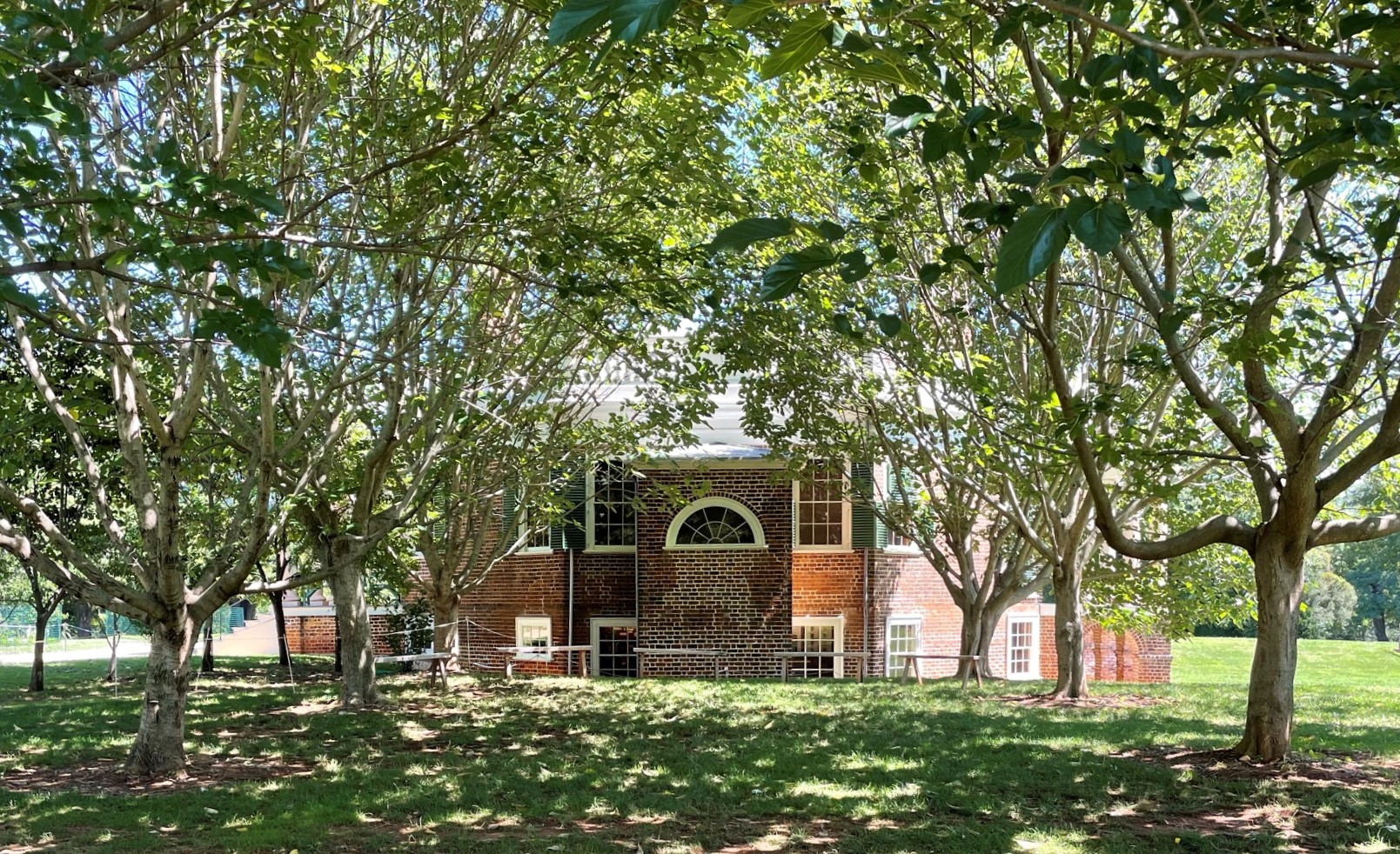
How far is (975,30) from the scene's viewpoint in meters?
6.41

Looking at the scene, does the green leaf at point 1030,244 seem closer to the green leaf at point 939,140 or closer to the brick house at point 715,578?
the green leaf at point 939,140

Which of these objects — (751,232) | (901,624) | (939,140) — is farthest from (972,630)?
(751,232)

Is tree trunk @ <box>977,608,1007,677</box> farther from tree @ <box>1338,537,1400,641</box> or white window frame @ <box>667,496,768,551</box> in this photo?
tree @ <box>1338,537,1400,641</box>

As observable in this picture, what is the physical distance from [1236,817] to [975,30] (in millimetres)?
5443

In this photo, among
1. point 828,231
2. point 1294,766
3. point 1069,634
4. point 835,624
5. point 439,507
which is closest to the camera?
point 828,231

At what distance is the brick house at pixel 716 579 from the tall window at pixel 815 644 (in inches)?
1.2

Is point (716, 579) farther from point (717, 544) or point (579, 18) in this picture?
point (579, 18)

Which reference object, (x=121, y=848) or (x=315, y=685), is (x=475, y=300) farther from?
(x=315, y=685)

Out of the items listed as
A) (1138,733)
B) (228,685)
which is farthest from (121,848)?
(228,685)

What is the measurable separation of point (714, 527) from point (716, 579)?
1.11 metres

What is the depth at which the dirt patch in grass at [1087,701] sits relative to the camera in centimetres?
1502

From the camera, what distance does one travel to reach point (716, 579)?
24062 millimetres

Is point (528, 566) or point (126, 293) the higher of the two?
point (126, 293)

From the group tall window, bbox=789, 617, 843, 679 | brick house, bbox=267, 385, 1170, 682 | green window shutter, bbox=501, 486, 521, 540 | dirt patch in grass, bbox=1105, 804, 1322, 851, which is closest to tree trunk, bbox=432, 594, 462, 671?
green window shutter, bbox=501, 486, 521, 540
